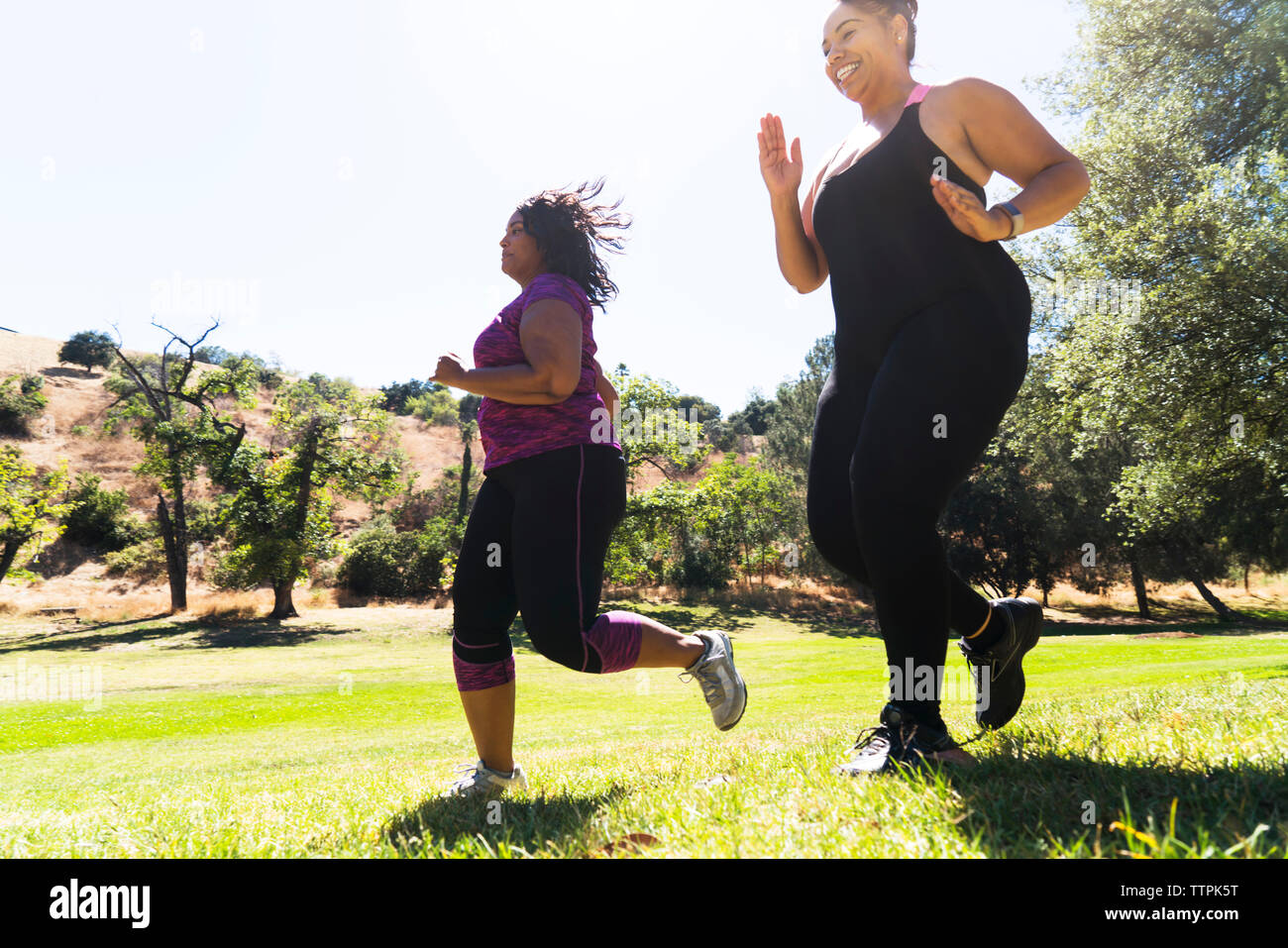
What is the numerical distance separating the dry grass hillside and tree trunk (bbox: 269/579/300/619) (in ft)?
25.5

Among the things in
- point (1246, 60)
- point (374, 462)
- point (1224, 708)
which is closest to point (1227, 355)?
point (1246, 60)

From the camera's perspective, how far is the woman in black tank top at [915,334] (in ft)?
6.81

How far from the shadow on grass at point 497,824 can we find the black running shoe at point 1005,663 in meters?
1.30

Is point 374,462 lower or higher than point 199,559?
higher

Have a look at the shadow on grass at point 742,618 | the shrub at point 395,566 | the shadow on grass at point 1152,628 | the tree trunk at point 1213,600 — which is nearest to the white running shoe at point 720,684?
the shadow on grass at point 742,618

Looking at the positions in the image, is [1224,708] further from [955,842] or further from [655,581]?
[655,581]

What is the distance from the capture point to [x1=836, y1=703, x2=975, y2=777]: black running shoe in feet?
6.73

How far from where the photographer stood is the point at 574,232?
10.1ft

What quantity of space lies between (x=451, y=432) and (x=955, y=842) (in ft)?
221

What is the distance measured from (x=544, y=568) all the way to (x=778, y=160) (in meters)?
1.75

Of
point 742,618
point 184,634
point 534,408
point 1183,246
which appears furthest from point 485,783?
point 742,618

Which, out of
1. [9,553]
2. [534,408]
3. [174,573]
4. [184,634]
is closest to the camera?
[534,408]

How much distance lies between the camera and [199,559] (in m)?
40.2

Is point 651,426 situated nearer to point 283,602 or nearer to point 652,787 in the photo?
point 283,602
